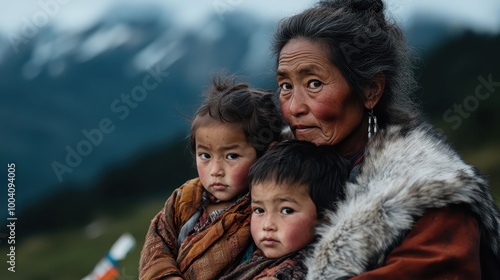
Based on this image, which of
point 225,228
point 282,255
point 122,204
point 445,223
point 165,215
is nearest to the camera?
point 445,223

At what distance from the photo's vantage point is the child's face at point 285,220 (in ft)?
8.80

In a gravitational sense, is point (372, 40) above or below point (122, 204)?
below

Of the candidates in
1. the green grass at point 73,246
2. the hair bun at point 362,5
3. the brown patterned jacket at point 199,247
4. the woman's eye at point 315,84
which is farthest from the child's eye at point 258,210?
the green grass at point 73,246

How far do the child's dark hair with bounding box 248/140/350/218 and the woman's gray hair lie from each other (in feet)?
1.06

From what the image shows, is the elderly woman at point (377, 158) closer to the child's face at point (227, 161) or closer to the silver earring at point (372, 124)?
the silver earring at point (372, 124)

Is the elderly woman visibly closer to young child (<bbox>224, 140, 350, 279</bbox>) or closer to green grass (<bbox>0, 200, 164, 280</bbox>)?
young child (<bbox>224, 140, 350, 279</bbox>)

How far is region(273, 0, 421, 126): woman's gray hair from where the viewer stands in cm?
296

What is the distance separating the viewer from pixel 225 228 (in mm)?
2906

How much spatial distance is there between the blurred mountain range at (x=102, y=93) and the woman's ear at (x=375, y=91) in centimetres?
487

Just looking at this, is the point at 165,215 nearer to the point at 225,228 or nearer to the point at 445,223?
the point at 225,228

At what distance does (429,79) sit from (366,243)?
5603 millimetres

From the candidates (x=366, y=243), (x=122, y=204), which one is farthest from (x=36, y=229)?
(x=366, y=243)

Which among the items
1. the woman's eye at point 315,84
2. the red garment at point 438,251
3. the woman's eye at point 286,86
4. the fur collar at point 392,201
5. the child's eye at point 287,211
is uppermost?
the woman's eye at point 286,86

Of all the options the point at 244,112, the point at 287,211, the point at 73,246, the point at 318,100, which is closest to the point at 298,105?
the point at 318,100
